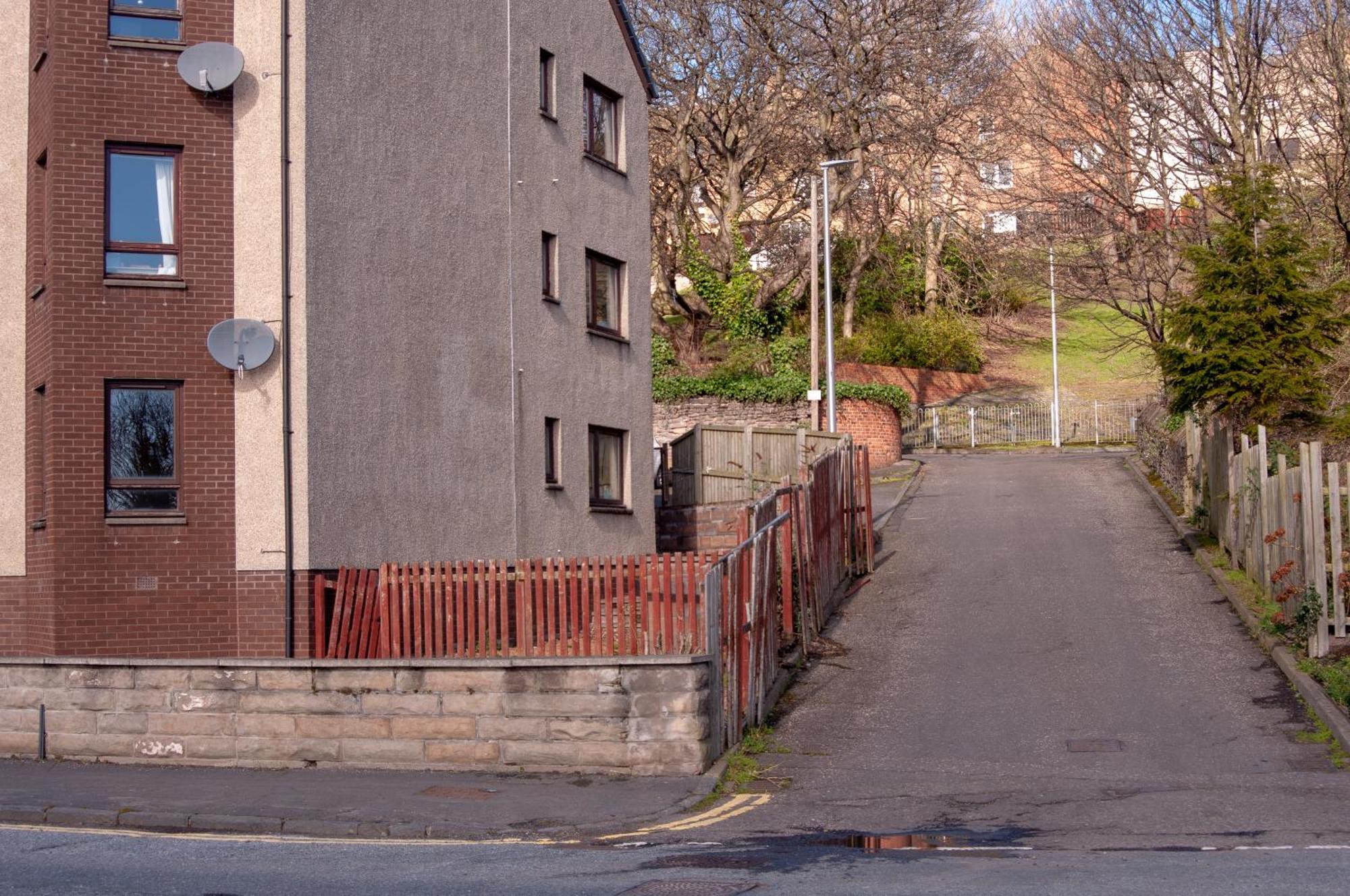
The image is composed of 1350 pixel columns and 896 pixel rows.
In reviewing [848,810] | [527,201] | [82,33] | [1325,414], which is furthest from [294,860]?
[1325,414]

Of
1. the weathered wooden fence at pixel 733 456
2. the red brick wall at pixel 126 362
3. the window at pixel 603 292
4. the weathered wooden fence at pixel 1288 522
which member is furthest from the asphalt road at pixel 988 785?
the red brick wall at pixel 126 362

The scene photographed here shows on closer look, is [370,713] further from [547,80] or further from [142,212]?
[547,80]

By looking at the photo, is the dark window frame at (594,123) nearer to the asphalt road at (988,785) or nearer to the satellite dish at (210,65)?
the satellite dish at (210,65)

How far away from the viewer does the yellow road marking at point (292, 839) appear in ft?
33.1

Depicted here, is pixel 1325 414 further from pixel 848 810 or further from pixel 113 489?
pixel 113 489

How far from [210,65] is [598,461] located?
890cm

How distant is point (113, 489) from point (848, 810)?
9.83 m

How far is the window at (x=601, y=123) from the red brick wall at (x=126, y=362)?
24.8ft

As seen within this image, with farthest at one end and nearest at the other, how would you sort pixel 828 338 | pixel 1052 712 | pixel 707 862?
pixel 828 338 < pixel 1052 712 < pixel 707 862

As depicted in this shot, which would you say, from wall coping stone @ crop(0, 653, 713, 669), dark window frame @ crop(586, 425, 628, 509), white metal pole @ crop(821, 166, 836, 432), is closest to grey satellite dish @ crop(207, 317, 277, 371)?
wall coping stone @ crop(0, 653, 713, 669)

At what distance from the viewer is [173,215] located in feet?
56.7

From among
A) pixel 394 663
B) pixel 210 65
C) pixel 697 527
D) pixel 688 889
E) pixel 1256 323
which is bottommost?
pixel 688 889

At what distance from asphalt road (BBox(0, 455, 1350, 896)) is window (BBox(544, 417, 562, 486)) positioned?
4704mm

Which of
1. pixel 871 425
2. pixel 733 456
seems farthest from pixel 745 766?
pixel 871 425
